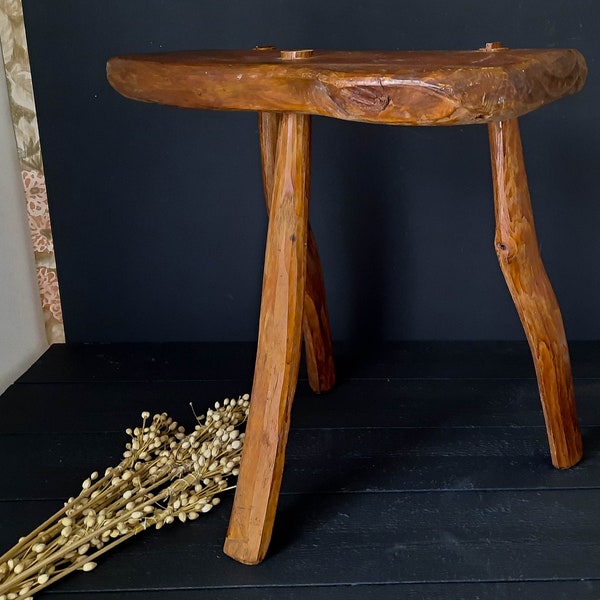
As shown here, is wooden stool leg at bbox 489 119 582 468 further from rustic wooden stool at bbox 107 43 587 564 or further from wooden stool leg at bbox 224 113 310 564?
wooden stool leg at bbox 224 113 310 564

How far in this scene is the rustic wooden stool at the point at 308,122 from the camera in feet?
2.45

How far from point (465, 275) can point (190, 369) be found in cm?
52

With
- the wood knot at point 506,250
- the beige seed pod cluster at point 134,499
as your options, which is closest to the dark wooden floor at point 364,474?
the beige seed pod cluster at point 134,499

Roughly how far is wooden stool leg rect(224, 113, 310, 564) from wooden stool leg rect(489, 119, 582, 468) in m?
0.26

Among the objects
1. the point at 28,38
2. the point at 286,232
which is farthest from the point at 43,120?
the point at 286,232

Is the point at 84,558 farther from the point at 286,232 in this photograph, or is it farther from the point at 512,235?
the point at 512,235

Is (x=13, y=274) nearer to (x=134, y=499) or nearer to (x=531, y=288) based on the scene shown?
(x=134, y=499)

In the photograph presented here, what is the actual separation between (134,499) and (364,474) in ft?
1.00

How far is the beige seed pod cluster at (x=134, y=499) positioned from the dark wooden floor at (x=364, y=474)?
0.03 meters

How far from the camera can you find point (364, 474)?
1.10 m

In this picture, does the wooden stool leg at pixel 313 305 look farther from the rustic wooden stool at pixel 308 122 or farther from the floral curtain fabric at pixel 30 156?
the floral curtain fabric at pixel 30 156

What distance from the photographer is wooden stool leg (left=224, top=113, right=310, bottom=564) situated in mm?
868

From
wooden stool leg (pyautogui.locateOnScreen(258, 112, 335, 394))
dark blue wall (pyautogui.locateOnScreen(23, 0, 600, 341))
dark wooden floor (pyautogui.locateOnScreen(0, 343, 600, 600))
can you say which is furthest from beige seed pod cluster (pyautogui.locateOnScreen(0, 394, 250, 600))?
dark blue wall (pyautogui.locateOnScreen(23, 0, 600, 341))

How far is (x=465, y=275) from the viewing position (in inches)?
57.6
